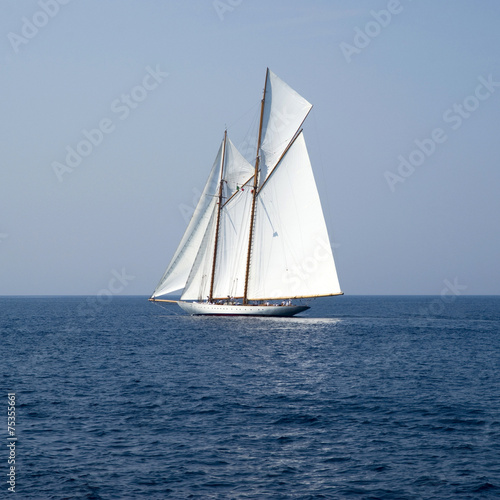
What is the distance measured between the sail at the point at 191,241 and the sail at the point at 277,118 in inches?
279

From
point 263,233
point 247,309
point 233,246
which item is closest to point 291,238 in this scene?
point 263,233

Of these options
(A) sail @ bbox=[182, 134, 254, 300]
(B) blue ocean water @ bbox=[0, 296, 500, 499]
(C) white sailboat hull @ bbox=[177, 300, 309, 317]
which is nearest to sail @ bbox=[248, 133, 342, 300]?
(C) white sailboat hull @ bbox=[177, 300, 309, 317]

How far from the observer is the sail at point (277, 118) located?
3412 inches

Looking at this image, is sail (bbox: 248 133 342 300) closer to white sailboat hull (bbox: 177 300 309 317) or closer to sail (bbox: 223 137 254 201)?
white sailboat hull (bbox: 177 300 309 317)

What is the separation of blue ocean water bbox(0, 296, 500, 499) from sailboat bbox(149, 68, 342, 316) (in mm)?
25619

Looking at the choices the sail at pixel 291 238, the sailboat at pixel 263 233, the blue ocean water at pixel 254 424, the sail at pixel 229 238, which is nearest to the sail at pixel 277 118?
the sailboat at pixel 263 233

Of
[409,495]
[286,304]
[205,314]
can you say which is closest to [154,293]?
[205,314]

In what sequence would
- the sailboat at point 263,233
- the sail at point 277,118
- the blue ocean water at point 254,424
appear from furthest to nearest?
the sail at point 277,118, the sailboat at point 263,233, the blue ocean water at point 254,424

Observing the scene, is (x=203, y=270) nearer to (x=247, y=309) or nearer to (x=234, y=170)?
(x=247, y=309)

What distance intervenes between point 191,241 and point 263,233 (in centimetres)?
1021

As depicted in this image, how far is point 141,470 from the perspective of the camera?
78.5ft

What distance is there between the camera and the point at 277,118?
87875mm

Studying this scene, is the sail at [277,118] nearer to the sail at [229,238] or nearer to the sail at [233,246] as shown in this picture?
the sail at [229,238]

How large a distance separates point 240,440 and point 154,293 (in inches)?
2590
